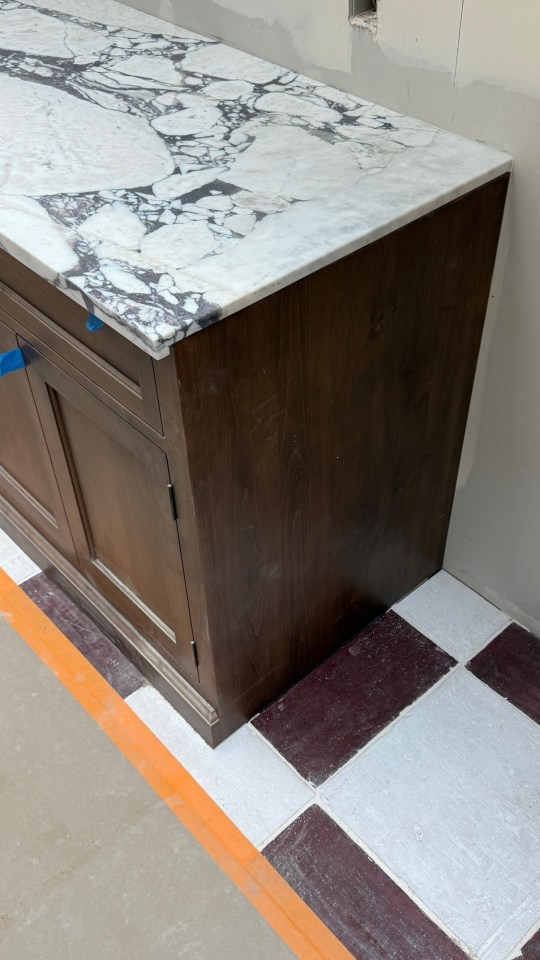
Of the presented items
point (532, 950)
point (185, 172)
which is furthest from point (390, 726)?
point (185, 172)

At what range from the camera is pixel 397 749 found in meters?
1.57

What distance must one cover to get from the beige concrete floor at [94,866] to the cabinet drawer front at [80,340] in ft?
2.47

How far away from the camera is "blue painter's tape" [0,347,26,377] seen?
1417mm

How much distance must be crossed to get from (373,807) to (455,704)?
0.28 m

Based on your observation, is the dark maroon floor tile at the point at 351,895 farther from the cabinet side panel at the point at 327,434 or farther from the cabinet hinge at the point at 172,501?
the cabinet hinge at the point at 172,501

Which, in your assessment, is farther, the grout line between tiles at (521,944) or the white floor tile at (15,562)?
the white floor tile at (15,562)

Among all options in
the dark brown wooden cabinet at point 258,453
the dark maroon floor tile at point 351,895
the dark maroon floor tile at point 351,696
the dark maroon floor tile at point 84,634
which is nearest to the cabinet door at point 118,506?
the dark brown wooden cabinet at point 258,453

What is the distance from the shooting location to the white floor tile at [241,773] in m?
1.48

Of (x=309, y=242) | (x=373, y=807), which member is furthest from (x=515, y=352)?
(x=373, y=807)

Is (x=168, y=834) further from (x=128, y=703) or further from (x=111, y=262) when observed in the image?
(x=111, y=262)

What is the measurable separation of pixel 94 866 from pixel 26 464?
80cm

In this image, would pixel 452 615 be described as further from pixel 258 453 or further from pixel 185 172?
pixel 185 172

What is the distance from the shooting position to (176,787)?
1534mm

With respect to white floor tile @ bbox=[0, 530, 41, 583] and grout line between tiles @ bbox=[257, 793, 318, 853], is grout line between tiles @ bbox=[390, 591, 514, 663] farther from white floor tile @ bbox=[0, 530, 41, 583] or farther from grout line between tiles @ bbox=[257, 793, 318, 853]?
white floor tile @ bbox=[0, 530, 41, 583]
